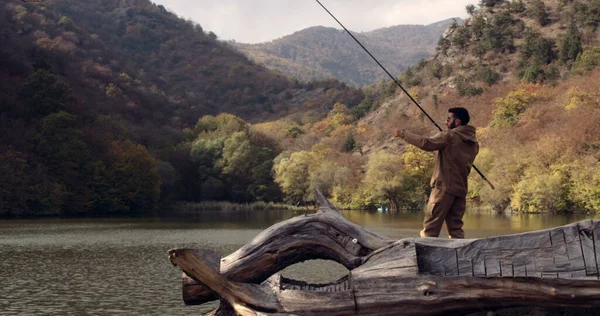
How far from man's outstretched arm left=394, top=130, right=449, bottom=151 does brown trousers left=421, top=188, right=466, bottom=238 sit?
587 millimetres

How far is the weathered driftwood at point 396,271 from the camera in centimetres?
721

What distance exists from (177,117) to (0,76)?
2294 inches

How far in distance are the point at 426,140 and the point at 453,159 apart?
54 centimetres

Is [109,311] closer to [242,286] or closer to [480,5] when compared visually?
[242,286]

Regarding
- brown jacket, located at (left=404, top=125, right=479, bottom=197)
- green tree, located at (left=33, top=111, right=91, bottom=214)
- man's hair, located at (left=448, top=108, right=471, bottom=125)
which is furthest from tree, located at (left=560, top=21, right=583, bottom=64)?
brown jacket, located at (left=404, top=125, right=479, bottom=197)

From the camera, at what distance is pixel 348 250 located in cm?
845

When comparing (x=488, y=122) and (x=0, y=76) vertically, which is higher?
(x=0, y=76)

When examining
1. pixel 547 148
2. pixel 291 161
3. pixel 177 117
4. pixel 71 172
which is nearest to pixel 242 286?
pixel 547 148

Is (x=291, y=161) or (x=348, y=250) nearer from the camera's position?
(x=348, y=250)

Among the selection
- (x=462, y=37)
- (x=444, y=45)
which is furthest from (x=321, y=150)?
(x=444, y=45)

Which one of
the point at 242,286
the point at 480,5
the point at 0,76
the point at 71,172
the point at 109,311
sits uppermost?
the point at 480,5

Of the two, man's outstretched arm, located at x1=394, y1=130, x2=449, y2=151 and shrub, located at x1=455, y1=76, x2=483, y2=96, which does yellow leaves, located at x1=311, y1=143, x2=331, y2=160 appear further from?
man's outstretched arm, located at x1=394, y1=130, x2=449, y2=151

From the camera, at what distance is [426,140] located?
898cm

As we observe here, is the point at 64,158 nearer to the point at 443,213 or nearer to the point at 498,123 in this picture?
the point at 498,123
